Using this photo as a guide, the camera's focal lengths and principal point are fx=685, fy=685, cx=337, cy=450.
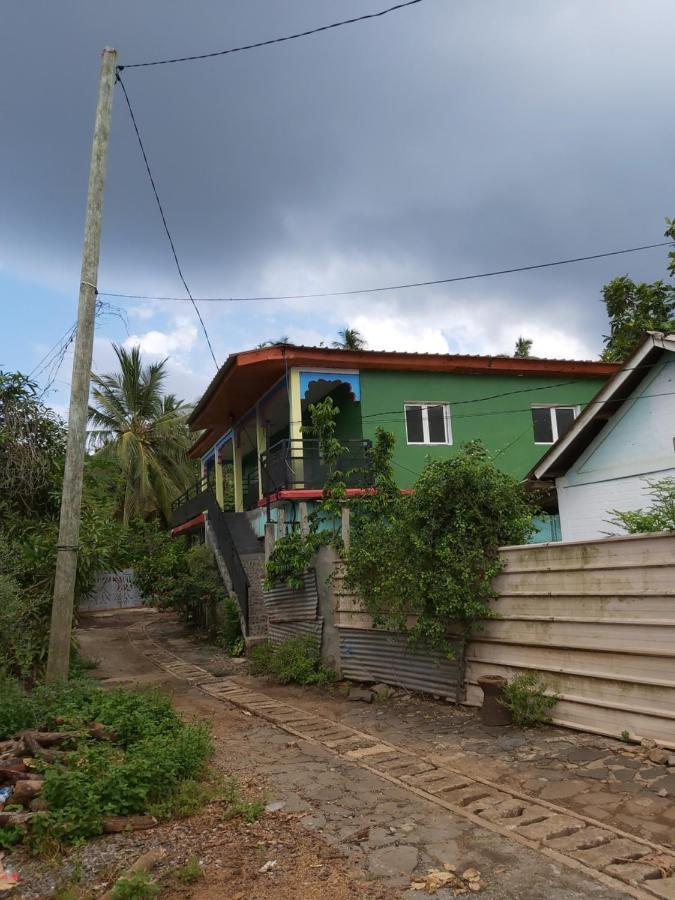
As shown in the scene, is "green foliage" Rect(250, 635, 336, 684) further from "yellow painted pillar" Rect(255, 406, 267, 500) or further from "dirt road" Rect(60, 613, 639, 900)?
"yellow painted pillar" Rect(255, 406, 267, 500)

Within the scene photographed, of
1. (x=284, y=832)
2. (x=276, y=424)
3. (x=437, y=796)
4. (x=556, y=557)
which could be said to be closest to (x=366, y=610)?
(x=556, y=557)

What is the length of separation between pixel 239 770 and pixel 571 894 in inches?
135

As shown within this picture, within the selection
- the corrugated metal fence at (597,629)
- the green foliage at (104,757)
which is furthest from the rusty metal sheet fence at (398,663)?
the green foliage at (104,757)

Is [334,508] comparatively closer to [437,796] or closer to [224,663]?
[224,663]

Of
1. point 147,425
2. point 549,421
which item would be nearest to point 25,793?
point 549,421

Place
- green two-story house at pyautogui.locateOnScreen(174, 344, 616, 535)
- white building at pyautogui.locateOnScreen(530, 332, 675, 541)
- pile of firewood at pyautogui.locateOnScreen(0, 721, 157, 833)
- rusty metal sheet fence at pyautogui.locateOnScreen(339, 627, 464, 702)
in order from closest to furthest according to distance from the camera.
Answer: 1. pile of firewood at pyautogui.locateOnScreen(0, 721, 157, 833)
2. rusty metal sheet fence at pyautogui.locateOnScreen(339, 627, 464, 702)
3. white building at pyautogui.locateOnScreen(530, 332, 675, 541)
4. green two-story house at pyautogui.locateOnScreen(174, 344, 616, 535)

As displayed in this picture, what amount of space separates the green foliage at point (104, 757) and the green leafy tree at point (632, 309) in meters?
15.4

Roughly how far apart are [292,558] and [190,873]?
725cm

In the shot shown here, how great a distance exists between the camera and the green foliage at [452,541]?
7.53m

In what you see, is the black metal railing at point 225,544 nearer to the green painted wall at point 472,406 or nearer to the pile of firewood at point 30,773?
the green painted wall at point 472,406

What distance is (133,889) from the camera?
11.7 feet

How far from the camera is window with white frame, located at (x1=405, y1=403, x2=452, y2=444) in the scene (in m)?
16.6

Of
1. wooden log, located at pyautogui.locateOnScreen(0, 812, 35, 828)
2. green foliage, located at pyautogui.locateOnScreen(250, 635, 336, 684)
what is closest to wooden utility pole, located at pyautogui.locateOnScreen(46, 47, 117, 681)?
wooden log, located at pyautogui.locateOnScreen(0, 812, 35, 828)

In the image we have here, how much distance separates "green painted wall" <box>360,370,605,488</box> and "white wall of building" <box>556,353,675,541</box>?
3480 mm
